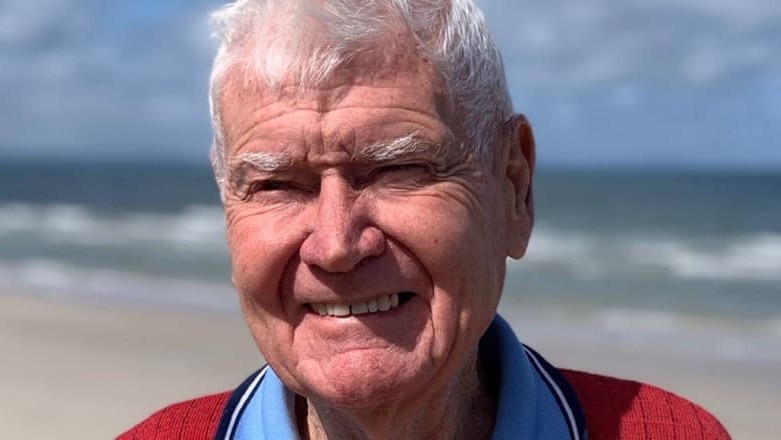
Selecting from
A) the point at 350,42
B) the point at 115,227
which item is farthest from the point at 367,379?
the point at 115,227

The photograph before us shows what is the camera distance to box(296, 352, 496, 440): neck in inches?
72.3

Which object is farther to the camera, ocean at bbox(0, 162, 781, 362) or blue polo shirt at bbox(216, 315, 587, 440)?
ocean at bbox(0, 162, 781, 362)

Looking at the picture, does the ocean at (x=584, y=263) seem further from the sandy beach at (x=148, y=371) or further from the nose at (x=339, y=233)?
the nose at (x=339, y=233)

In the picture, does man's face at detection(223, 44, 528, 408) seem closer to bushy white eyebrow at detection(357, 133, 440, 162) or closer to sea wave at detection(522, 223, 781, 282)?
bushy white eyebrow at detection(357, 133, 440, 162)

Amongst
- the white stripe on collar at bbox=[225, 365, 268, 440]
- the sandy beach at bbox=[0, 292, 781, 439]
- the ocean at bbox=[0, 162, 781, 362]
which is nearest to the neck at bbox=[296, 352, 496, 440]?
the white stripe on collar at bbox=[225, 365, 268, 440]

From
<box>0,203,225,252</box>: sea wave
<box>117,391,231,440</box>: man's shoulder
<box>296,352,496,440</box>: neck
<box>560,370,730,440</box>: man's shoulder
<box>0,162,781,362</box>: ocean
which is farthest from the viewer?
<box>0,203,225,252</box>: sea wave

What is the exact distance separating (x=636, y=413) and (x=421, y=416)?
0.50 m

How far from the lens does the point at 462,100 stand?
5.78ft

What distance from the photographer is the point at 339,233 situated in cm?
166

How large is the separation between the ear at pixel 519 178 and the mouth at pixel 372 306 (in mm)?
299

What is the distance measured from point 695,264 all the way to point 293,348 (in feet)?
48.8

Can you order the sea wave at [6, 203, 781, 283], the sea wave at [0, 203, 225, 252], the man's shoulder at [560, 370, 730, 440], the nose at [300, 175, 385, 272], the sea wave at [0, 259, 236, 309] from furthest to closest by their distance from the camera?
1. the sea wave at [0, 203, 225, 252]
2. the sea wave at [6, 203, 781, 283]
3. the sea wave at [0, 259, 236, 309]
4. the man's shoulder at [560, 370, 730, 440]
5. the nose at [300, 175, 385, 272]

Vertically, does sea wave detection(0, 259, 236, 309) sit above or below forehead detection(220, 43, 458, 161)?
above

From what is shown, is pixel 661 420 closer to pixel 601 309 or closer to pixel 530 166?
pixel 530 166
